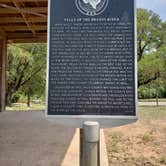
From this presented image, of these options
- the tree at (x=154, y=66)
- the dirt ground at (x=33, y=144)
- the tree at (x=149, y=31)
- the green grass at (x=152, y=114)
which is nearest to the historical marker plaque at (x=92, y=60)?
the dirt ground at (x=33, y=144)

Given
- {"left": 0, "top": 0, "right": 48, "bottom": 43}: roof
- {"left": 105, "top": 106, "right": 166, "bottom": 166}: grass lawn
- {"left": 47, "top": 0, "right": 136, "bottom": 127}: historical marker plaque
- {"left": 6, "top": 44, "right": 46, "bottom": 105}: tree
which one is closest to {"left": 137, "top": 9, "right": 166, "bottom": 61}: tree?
{"left": 6, "top": 44, "right": 46, "bottom": 105}: tree

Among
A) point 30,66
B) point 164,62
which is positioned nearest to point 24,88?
point 30,66

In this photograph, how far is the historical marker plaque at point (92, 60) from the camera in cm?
212

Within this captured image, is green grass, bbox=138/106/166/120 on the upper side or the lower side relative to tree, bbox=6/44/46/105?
lower

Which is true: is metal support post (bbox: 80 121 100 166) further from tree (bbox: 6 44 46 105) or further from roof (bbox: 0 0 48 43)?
tree (bbox: 6 44 46 105)

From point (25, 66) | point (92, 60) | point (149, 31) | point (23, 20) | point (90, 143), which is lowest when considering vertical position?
point (90, 143)

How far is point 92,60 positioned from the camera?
2.15 m

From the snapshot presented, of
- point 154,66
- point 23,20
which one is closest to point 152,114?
point 23,20

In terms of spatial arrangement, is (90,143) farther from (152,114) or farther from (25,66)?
(25,66)

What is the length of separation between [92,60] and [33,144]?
8.39 ft

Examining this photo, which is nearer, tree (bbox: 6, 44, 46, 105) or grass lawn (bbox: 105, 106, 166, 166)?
grass lawn (bbox: 105, 106, 166, 166)

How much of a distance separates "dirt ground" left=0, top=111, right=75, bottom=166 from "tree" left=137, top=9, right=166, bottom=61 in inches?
557

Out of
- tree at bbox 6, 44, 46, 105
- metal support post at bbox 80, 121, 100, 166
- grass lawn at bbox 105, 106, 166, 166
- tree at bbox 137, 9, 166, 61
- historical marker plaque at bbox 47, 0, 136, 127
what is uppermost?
tree at bbox 137, 9, 166, 61

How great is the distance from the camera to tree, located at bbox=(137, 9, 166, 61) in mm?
18344
